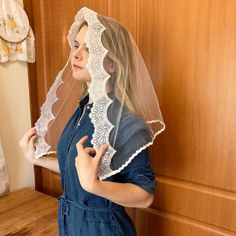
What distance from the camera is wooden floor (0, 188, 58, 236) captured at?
1165 mm

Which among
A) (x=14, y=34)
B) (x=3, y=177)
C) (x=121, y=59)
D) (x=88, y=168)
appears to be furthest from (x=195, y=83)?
(x=3, y=177)

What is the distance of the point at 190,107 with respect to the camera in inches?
39.0

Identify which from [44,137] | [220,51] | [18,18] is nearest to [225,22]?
[220,51]

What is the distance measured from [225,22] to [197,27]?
0.09m

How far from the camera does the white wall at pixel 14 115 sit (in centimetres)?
141

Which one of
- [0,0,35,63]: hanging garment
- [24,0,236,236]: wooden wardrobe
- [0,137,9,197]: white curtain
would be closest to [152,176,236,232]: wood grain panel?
[24,0,236,236]: wooden wardrobe

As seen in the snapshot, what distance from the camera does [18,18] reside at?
4.56 feet

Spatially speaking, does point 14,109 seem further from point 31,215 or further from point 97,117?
point 97,117

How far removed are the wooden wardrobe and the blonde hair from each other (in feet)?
0.85

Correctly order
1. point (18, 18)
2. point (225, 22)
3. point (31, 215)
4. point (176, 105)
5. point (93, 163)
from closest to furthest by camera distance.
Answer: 1. point (93, 163)
2. point (225, 22)
3. point (176, 105)
4. point (31, 215)
5. point (18, 18)

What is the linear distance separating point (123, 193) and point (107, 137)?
15cm

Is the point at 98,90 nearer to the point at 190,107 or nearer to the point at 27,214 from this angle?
the point at 190,107

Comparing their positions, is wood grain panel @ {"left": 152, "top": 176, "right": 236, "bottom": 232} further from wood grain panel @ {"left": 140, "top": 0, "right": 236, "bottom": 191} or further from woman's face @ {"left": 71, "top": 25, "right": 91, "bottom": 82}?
woman's face @ {"left": 71, "top": 25, "right": 91, "bottom": 82}

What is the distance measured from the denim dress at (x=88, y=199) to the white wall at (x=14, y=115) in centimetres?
69
